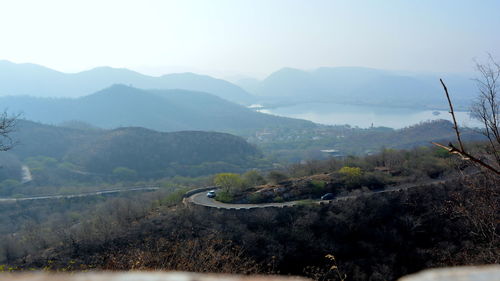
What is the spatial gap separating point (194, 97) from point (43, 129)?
7499 cm

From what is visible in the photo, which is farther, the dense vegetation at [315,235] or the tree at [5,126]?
the dense vegetation at [315,235]

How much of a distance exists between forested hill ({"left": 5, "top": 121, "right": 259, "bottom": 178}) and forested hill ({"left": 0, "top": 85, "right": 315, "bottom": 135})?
31815 millimetres

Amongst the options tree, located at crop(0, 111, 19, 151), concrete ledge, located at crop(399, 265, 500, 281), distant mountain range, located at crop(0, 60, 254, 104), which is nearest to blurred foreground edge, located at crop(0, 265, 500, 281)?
concrete ledge, located at crop(399, 265, 500, 281)

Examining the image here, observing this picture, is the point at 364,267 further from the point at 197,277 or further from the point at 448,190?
the point at 197,277

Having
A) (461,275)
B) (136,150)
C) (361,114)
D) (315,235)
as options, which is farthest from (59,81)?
(461,275)

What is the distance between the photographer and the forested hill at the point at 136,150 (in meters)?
51.8

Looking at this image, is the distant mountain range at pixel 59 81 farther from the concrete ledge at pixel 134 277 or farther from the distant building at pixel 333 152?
the concrete ledge at pixel 134 277

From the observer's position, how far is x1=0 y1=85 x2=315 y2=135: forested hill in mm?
95188

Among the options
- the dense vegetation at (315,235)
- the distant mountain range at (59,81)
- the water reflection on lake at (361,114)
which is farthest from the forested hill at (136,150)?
the distant mountain range at (59,81)

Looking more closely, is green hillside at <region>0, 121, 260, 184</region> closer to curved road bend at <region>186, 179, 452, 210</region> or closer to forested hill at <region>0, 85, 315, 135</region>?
curved road bend at <region>186, 179, 452, 210</region>

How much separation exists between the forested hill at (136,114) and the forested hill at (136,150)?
3181 cm

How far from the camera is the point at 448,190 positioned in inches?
714

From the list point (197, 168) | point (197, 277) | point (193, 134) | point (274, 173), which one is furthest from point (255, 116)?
point (197, 277)

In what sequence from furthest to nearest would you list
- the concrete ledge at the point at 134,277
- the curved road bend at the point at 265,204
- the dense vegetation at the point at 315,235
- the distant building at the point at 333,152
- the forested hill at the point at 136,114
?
the forested hill at the point at 136,114, the distant building at the point at 333,152, the curved road bend at the point at 265,204, the dense vegetation at the point at 315,235, the concrete ledge at the point at 134,277
